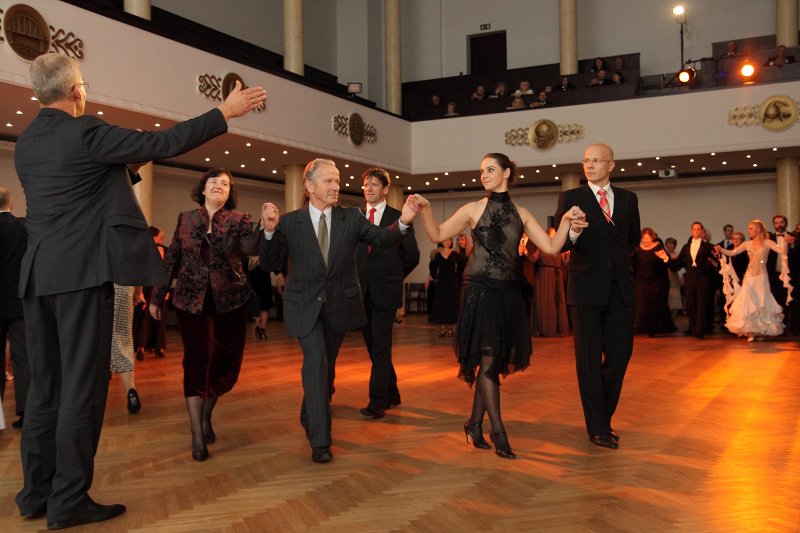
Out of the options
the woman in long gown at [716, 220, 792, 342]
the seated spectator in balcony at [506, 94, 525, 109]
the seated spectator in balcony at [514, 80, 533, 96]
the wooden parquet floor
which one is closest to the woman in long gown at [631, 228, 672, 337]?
the woman in long gown at [716, 220, 792, 342]

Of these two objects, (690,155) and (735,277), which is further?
(690,155)

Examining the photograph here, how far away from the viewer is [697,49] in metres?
17.4


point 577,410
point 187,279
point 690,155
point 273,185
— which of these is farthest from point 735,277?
point 273,185

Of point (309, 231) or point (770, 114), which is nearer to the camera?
point (309, 231)

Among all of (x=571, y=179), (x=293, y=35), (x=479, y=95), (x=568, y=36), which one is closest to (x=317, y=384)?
(x=293, y=35)

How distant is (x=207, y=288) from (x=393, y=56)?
13979mm

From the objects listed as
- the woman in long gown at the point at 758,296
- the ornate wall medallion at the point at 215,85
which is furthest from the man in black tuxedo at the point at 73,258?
the woman in long gown at the point at 758,296

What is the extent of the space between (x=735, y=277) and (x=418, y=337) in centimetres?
464

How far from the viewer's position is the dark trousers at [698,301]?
32.9 feet

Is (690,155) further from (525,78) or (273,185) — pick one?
(273,185)

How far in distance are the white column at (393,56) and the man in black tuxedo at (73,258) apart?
46.3ft

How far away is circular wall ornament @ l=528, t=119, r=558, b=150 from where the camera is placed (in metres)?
14.4

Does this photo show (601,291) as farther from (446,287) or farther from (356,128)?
(356,128)

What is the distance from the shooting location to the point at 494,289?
3.75 meters
